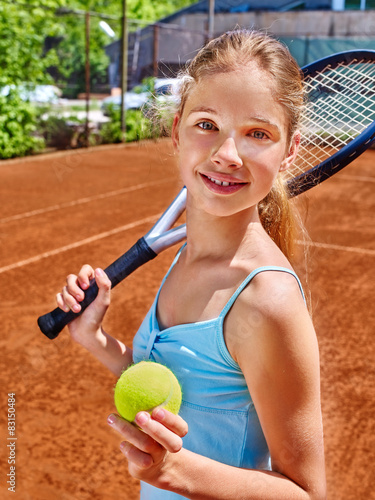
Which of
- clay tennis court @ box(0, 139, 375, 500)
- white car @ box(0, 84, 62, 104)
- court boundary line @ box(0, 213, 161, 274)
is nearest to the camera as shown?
clay tennis court @ box(0, 139, 375, 500)

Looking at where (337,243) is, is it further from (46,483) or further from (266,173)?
(266,173)

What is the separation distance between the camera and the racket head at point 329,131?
1.64 m

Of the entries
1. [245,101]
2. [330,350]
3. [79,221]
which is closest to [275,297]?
[245,101]

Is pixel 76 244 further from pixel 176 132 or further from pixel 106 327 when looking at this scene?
pixel 176 132

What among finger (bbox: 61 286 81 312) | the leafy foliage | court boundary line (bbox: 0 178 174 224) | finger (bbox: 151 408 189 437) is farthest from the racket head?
the leafy foliage

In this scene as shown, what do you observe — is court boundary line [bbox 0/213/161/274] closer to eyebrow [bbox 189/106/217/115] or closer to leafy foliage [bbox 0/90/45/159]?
Answer: eyebrow [bbox 189/106/217/115]

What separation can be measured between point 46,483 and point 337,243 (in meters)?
4.28

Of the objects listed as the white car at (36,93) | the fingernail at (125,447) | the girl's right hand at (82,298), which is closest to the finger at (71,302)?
the girl's right hand at (82,298)

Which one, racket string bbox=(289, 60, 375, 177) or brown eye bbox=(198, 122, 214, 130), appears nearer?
brown eye bbox=(198, 122, 214, 130)

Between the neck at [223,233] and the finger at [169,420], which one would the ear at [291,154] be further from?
the finger at [169,420]

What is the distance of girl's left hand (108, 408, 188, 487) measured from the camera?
0.92 m

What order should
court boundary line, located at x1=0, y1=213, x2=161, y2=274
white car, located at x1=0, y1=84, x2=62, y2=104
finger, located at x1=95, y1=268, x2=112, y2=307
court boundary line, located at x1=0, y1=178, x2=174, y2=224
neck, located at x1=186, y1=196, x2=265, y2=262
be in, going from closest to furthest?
neck, located at x1=186, y1=196, x2=265, y2=262
finger, located at x1=95, y1=268, x2=112, y2=307
court boundary line, located at x1=0, y1=213, x2=161, y2=274
court boundary line, located at x1=0, y1=178, x2=174, y2=224
white car, located at x1=0, y1=84, x2=62, y2=104

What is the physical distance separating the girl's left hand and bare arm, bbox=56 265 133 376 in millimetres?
540

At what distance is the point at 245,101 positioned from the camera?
3.56 ft
